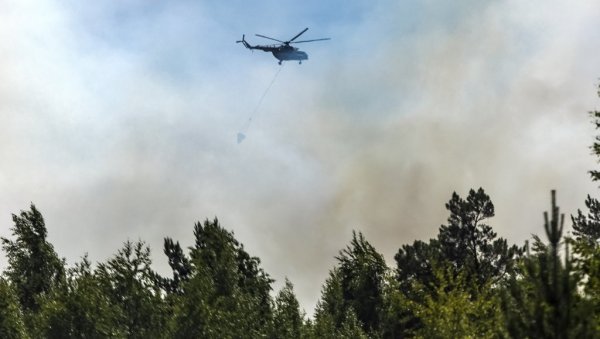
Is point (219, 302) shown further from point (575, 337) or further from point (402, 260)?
point (575, 337)

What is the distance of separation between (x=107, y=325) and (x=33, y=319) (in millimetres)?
13805

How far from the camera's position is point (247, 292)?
84.9m

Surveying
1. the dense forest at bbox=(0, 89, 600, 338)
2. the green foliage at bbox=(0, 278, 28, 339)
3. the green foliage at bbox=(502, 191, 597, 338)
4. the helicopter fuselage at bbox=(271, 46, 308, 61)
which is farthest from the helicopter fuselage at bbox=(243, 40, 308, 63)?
the green foliage at bbox=(502, 191, 597, 338)

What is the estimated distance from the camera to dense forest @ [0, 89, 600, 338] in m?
50.7

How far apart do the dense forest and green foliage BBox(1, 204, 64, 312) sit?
102mm

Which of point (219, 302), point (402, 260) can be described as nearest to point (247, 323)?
point (219, 302)

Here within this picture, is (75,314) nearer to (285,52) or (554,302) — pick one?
(285,52)

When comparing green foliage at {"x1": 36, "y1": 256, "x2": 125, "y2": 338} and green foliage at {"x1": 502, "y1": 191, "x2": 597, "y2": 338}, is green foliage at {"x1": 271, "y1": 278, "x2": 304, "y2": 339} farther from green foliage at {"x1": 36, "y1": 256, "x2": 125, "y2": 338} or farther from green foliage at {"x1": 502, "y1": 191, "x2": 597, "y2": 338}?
green foliage at {"x1": 502, "y1": 191, "x2": 597, "y2": 338}

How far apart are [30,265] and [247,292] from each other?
23457 millimetres

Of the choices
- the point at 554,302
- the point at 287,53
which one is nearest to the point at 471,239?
the point at 287,53

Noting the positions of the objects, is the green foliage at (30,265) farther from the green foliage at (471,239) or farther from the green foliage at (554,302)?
the green foliage at (554,302)

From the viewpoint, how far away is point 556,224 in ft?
65.5

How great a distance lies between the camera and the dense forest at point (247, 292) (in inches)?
1994

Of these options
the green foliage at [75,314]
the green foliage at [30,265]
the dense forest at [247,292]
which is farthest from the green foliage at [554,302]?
the green foliage at [30,265]
